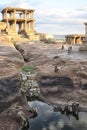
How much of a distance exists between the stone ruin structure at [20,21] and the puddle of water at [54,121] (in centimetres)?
8143

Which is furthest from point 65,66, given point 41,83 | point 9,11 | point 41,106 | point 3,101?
point 9,11

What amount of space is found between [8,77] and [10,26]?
9131 centimetres

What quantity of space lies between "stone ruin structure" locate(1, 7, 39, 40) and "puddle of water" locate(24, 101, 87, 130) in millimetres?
81429

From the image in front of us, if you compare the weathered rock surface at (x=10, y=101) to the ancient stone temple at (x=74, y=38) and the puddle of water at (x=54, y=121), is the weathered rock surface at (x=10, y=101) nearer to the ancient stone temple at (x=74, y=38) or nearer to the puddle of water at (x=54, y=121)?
the puddle of water at (x=54, y=121)

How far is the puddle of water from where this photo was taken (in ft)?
123

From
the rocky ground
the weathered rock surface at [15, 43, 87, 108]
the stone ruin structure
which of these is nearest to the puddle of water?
the rocky ground

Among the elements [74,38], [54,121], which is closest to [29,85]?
[54,121]

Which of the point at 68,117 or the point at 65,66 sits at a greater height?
the point at 65,66

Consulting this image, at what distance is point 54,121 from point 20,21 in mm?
100586

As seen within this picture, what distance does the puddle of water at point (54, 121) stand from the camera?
37531 mm

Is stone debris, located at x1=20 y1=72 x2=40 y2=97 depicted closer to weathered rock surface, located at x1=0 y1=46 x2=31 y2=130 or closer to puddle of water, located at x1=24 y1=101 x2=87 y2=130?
weathered rock surface, located at x1=0 y1=46 x2=31 y2=130

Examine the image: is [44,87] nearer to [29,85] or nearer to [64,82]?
[29,85]

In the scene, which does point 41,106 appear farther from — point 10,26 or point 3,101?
point 10,26

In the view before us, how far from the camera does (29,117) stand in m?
41.0
